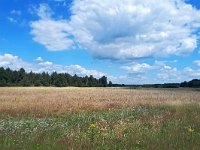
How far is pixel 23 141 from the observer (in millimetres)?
12008

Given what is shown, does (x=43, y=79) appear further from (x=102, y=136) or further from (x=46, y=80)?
(x=102, y=136)

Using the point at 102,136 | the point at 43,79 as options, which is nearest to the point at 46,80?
the point at 43,79

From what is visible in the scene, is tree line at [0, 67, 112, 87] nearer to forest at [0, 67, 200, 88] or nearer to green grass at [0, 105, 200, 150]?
forest at [0, 67, 200, 88]

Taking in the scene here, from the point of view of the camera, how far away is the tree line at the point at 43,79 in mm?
131875

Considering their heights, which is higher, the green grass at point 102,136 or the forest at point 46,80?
the forest at point 46,80

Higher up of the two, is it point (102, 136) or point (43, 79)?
point (43, 79)

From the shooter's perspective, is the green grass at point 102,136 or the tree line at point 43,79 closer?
the green grass at point 102,136

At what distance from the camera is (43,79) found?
459 ft

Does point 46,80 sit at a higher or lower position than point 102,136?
higher

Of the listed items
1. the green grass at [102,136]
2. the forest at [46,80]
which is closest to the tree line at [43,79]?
the forest at [46,80]

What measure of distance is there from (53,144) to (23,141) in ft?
3.42

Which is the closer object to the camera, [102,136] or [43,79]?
[102,136]

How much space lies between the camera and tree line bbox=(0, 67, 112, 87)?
132 meters

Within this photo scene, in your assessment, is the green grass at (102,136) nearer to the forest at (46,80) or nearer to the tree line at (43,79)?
the forest at (46,80)
